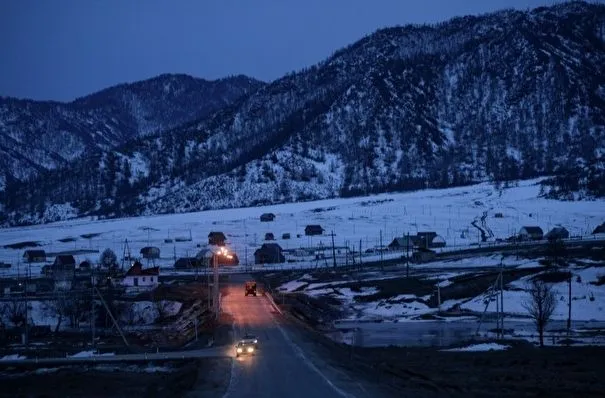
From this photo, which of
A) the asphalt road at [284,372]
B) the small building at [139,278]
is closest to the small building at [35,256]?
the small building at [139,278]

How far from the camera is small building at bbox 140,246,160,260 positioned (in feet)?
347

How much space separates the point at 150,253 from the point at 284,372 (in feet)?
263

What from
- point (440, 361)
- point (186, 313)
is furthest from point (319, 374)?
point (186, 313)

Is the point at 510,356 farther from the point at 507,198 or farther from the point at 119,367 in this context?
the point at 507,198

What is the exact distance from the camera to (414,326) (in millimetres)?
52719

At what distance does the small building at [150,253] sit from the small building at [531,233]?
48.4 metres

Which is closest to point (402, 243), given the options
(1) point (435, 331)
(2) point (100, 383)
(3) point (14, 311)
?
(1) point (435, 331)

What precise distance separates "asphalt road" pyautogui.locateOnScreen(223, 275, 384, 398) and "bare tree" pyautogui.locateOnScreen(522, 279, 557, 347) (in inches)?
528

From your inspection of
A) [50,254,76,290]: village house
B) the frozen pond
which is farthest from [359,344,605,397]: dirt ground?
[50,254,76,290]: village house

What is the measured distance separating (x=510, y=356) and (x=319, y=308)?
24987 millimetres

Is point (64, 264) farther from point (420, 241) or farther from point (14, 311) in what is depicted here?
point (420, 241)

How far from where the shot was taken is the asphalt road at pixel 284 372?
24.2 metres

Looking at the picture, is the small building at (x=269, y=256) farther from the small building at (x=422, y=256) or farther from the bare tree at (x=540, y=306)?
the bare tree at (x=540, y=306)

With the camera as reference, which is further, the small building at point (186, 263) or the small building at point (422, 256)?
the small building at point (186, 263)
